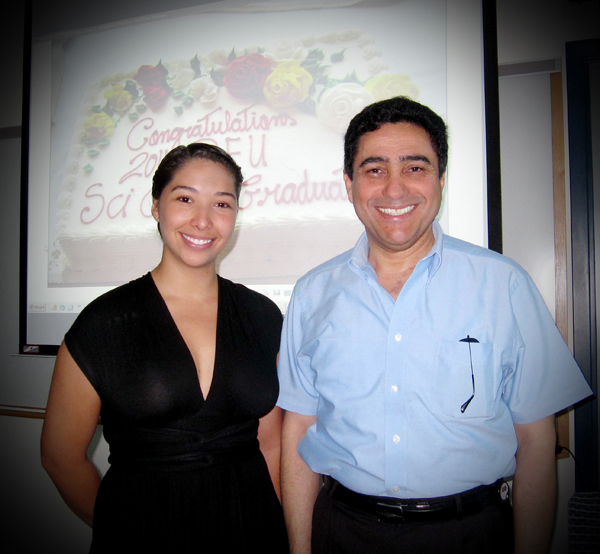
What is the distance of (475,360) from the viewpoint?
870 mm

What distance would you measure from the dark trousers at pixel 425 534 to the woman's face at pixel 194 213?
795 mm

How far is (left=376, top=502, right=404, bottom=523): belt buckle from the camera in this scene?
825 mm

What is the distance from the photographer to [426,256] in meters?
0.93

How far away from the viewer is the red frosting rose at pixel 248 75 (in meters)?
1.50

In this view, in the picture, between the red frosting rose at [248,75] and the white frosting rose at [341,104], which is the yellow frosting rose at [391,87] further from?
the red frosting rose at [248,75]

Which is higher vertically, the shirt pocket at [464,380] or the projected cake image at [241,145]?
the projected cake image at [241,145]

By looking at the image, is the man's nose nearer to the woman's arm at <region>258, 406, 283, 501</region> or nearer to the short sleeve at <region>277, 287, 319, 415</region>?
the short sleeve at <region>277, 287, 319, 415</region>

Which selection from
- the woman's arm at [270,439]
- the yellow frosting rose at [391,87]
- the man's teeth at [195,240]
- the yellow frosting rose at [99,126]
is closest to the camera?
the man's teeth at [195,240]

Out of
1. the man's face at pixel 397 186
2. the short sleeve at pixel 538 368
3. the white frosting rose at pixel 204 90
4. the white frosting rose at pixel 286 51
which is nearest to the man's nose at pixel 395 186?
the man's face at pixel 397 186

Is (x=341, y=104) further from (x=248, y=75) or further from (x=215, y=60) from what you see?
(x=215, y=60)

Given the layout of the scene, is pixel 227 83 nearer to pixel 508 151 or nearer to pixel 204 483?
pixel 508 151

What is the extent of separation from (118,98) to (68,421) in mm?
1465

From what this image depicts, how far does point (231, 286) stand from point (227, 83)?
3.11 feet

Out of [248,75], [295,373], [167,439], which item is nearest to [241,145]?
[248,75]
